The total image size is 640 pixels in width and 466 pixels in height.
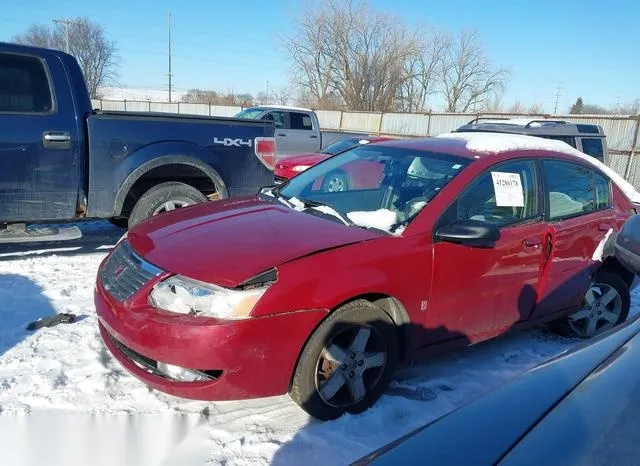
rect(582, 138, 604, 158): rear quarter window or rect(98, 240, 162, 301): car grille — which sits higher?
rect(582, 138, 604, 158): rear quarter window

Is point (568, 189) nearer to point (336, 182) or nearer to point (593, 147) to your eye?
point (336, 182)

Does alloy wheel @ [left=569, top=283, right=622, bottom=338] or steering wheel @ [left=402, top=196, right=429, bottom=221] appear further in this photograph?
alloy wheel @ [left=569, top=283, right=622, bottom=338]

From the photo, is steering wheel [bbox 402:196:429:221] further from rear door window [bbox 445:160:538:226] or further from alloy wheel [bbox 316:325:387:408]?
alloy wheel [bbox 316:325:387:408]

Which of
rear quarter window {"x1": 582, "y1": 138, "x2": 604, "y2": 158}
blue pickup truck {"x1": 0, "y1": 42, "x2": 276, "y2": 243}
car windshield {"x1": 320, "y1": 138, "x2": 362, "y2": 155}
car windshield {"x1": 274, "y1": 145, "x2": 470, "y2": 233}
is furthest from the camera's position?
car windshield {"x1": 320, "y1": 138, "x2": 362, "y2": 155}

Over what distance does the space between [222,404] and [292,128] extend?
12.2 meters

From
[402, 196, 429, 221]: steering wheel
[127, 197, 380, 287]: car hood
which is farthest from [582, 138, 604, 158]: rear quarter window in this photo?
[127, 197, 380, 287]: car hood

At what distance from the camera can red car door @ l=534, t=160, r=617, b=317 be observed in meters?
4.00

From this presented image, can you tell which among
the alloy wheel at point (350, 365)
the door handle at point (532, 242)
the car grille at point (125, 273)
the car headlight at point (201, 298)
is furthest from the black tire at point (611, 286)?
the car grille at point (125, 273)

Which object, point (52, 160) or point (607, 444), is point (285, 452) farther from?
point (52, 160)

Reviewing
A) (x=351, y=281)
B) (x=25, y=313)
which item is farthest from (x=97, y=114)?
(x=351, y=281)

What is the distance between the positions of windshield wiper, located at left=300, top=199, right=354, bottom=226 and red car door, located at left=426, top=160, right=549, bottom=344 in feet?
1.88

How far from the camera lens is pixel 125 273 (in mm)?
3111

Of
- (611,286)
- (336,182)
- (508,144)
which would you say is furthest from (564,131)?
(336,182)

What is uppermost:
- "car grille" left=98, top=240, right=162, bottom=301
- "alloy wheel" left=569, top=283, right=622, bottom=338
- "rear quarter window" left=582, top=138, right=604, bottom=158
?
"rear quarter window" left=582, top=138, right=604, bottom=158
